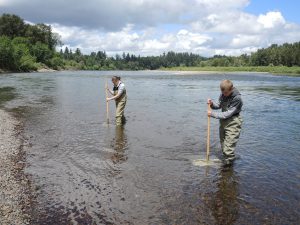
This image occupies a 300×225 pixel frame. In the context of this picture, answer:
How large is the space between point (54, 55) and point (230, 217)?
502 ft

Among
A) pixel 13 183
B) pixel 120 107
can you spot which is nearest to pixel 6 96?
pixel 120 107

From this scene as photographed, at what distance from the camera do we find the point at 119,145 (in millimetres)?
14867

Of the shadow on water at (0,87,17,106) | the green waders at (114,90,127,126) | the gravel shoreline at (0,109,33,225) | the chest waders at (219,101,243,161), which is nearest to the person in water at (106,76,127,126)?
the green waders at (114,90,127,126)

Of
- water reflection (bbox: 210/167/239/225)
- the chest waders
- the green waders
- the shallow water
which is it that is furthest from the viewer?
Answer: the green waders

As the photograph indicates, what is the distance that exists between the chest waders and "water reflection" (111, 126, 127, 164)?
3.47 m

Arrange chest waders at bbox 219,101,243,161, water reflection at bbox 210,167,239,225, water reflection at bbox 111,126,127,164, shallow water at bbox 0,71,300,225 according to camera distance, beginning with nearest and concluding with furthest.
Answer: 1. water reflection at bbox 210,167,239,225
2. shallow water at bbox 0,71,300,225
3. chest waders at bbox 219,101,243,161
4. water reflection at bbox 111,126,127,164

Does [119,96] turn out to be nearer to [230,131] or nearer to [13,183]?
[230,131]

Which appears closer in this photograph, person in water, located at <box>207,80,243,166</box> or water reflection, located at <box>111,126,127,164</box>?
person in water, located at <box>207,80,243,166</box>

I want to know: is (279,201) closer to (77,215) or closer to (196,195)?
(196,195)

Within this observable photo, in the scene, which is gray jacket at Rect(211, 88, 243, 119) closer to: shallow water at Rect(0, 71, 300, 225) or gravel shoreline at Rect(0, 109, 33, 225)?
shallow water at Rect(0, 71, 300, 225)

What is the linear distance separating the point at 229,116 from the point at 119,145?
5.24 m

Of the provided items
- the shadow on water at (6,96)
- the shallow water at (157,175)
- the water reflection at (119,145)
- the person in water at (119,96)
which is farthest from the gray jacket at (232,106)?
the shadow on water at (6,96)

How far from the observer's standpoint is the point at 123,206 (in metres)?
8.94

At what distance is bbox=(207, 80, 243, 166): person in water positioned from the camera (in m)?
11.3
